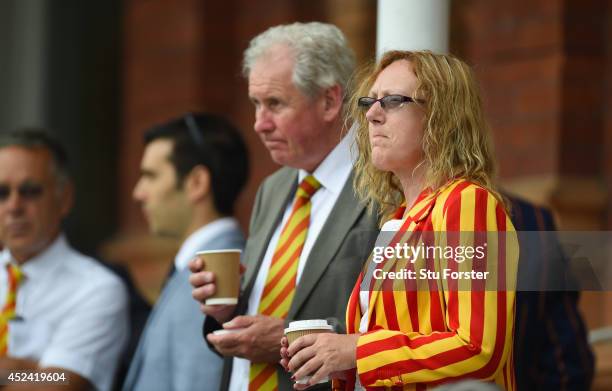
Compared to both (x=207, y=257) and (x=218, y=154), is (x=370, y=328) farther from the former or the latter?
(x=218, y=154)

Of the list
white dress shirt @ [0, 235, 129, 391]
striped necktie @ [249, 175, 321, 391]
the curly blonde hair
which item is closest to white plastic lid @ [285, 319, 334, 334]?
the curly blonde hair

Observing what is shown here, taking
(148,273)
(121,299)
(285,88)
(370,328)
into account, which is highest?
(285,88)

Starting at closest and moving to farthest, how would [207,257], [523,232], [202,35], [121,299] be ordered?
[207,257] → [523,232] → [121,299] → [202,35]

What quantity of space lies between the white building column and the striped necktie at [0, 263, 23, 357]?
184 cm

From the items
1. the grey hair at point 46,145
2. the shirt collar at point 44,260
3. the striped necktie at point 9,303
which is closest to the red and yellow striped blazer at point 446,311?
the striped necktie at point 9,303

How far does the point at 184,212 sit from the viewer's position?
16.8 feet

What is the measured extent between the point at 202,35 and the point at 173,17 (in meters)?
0.24

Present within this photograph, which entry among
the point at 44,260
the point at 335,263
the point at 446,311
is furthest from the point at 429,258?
the point at 44,260

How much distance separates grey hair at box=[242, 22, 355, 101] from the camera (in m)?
4.21

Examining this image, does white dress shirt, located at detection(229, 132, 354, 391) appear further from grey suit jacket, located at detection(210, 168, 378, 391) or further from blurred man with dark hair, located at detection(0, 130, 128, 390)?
blurred man with dark hair, located at detection(0, 130, 128, 390)

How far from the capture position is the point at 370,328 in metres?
3.25

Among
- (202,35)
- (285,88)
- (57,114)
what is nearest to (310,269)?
(285,88)

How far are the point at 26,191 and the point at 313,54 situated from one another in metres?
1.61

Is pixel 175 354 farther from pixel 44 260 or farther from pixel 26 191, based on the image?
pixel 26 191
